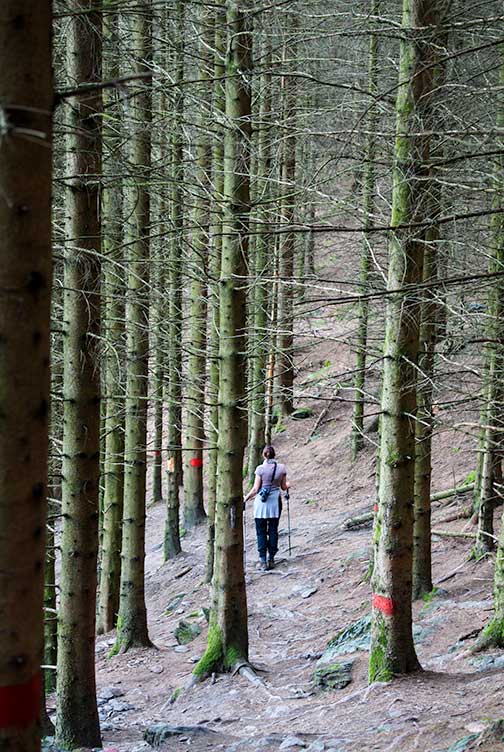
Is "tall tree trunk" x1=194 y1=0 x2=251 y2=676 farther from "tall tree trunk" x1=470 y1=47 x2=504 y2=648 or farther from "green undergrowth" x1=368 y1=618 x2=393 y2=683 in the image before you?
"tall tree trunk" x1=470 y1=47 x2=504 y2=648

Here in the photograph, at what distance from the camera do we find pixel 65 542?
7.43 metres

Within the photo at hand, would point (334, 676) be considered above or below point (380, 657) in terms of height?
below

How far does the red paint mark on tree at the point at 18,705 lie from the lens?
3061 millimetres

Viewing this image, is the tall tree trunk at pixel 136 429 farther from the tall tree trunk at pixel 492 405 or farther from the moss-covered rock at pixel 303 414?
the moss-covered rock at pixel 303 414

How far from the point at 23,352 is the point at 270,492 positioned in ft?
39.6

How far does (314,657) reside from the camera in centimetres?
1078

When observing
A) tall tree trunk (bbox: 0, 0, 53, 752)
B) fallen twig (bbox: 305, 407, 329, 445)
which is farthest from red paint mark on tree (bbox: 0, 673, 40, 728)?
fallen twig (bbox: 305, 407, 329, 445)

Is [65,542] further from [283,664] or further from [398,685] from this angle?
[283,664]

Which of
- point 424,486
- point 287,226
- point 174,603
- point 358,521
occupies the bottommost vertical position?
point 174,603

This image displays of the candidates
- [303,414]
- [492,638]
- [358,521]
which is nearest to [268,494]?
[358,521]

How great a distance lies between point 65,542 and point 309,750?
2.72m

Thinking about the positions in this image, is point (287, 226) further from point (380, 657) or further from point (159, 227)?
point (159, 227)

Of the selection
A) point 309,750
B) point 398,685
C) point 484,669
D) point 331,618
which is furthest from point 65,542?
point 331,618

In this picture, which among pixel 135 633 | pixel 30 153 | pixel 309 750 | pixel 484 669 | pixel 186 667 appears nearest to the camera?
pixel 30 153
